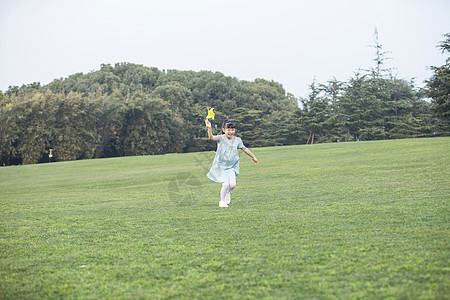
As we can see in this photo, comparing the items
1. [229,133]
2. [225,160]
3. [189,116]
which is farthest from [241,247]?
[189,116]

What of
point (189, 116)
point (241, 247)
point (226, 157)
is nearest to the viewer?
point (241, 247)

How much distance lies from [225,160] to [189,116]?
65.8m

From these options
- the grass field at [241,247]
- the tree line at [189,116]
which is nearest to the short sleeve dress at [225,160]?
the grass field at [241,247]

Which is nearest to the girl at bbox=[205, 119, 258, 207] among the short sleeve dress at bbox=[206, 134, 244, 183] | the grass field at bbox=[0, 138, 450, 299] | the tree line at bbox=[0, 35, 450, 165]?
the short sleeve dress at bbox=[206, 134, 244, 183]

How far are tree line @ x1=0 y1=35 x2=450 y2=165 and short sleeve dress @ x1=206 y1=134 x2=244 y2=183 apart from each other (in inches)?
1203

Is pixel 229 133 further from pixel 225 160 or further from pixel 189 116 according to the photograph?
pixel 189 116

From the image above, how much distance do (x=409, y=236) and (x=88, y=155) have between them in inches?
2056

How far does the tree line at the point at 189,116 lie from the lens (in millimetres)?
47750

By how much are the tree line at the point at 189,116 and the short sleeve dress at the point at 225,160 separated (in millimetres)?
30568

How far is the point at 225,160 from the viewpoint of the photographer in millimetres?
9289

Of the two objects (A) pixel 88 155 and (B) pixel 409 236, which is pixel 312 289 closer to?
(B) pixel 409 236

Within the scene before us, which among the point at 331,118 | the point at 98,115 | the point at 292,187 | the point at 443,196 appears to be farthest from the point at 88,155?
the point at 443,196

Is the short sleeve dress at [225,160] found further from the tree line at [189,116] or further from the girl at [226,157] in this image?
the tree line at [189,116]

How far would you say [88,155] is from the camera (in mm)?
53406
